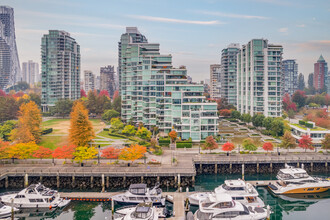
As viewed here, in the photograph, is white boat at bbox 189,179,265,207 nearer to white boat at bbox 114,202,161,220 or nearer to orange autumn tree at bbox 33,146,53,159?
white boat at bbox 114,202,161,220

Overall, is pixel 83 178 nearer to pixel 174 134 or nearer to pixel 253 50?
pixel 174 134

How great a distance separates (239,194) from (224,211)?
9006 mm

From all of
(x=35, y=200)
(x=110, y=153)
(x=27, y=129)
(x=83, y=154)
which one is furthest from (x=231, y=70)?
(x=35, y=200)

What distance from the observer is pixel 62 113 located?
14212 centimetres

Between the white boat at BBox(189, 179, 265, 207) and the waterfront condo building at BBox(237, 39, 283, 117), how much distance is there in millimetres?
69819

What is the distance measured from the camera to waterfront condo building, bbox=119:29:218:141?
89.5 metres

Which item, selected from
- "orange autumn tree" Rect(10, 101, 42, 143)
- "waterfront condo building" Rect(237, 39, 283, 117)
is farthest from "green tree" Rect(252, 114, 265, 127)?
"orange autumn tree" Rect(10, 101, 42, 143)

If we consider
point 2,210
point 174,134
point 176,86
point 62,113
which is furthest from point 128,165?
point 62,113

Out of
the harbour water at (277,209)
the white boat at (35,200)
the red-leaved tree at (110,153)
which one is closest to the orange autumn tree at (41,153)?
the red-leaved tree at (110,153)

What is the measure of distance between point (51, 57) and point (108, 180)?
11883 centimetres

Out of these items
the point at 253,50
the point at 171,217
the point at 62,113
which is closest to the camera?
the point at 171,217

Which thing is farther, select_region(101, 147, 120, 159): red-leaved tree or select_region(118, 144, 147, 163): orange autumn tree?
select_region(101, 147, 120, 159): red-leaved tree

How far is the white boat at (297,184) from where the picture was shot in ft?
189

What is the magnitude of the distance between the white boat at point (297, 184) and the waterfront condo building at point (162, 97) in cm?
3309
